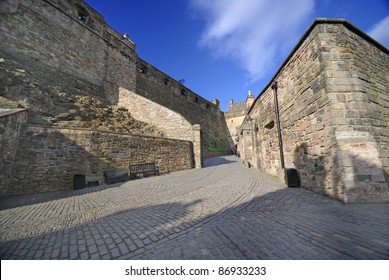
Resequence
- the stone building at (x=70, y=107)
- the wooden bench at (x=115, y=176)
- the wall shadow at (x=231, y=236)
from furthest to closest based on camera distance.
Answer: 1. the wooden bench at (x=115, y=176)
2. the stone building at (x=70, y=107)
3. the wall shadow at (x=231, y=236)

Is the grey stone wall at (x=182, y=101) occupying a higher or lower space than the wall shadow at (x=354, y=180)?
higher

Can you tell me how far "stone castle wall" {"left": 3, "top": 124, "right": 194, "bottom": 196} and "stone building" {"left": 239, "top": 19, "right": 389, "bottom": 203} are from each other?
8.31 meters

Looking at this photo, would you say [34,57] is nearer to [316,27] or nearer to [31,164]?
[31,164]

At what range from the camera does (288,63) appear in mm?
6070

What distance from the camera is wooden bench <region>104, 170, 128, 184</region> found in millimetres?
7837

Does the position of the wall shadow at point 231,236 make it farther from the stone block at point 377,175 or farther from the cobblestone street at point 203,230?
the stone block at point 377,175

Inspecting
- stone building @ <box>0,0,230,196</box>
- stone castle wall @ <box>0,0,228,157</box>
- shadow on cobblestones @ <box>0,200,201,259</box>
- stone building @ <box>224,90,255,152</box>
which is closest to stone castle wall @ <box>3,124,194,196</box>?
stone building @ <box>0,0,230,196</box>

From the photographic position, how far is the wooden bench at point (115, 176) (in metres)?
7.84

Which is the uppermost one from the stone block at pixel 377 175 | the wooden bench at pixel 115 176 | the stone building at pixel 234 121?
the stone building at pixel 234 121

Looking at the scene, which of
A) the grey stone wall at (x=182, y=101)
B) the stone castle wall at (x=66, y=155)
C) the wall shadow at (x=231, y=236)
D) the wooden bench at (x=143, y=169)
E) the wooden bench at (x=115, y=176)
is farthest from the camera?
the grey stone wall at (x=182, y=101)

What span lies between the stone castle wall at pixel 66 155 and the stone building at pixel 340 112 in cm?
831

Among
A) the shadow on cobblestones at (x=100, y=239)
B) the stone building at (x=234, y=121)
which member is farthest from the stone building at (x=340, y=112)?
the stone building at (x=234, y=121)

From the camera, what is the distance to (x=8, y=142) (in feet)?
18.3

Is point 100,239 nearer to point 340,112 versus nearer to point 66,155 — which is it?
point 340,112
